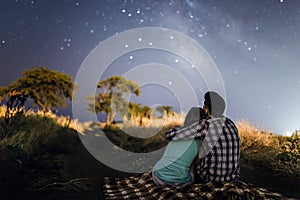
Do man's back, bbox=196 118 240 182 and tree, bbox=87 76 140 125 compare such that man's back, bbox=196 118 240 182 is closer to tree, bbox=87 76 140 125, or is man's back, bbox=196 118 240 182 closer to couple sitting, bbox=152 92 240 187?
couple sitting, bbox=152 92 240 187

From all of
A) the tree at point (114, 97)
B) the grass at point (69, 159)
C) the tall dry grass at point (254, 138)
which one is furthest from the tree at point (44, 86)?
the tall dry grass at point (254, 138)

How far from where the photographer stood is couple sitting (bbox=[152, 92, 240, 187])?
162 inches

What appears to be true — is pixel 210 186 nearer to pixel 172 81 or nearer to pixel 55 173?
pixel 55 173

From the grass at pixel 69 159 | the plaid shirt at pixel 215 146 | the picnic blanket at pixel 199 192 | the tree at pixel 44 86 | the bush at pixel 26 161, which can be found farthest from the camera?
the tree at pixel 44 86

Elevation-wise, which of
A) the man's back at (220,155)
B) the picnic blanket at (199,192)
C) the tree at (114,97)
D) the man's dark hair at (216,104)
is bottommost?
the picnic blanket at (199,192)

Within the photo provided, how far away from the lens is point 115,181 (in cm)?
533

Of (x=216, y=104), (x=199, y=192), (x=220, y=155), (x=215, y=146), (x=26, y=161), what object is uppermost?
(x=216, y=104)

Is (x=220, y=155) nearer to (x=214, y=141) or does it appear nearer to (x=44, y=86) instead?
(x=214, y=141)

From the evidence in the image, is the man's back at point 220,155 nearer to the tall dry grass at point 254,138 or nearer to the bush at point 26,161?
the bush at point 26,161

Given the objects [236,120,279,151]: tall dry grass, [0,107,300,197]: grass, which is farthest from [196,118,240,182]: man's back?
[236,120,279,151]: tall dry grass

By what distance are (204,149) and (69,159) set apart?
13.0 ft

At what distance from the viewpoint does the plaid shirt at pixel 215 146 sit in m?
4.11

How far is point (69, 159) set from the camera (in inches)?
286

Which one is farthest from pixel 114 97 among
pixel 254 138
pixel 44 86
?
pixel 254 138
